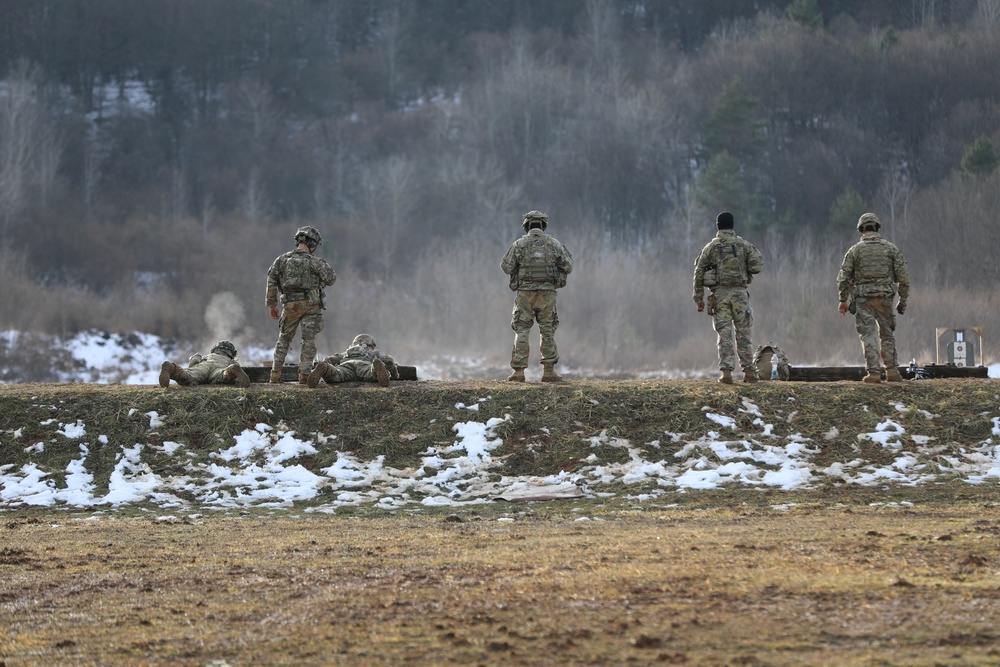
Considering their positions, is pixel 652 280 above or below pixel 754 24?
below

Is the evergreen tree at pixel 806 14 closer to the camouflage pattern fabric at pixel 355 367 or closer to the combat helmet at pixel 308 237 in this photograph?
the camouflage pattern fabric at pixel 355 367

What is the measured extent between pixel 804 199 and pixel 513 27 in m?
38.2

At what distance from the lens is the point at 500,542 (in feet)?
39.5

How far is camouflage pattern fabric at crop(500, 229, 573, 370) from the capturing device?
19703mm

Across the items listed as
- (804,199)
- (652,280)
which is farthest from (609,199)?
(652,280)

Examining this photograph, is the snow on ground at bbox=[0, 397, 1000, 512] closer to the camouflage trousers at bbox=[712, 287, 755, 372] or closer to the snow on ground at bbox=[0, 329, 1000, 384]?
the camouflage trousers at bbox=[712, 287, 755, 372]

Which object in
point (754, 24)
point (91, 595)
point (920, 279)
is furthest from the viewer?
point (754, 24)

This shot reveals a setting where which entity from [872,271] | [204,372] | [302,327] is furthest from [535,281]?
[204,372]

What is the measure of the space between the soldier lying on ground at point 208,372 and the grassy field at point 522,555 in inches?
18.8

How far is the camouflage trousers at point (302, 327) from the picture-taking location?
758 inches

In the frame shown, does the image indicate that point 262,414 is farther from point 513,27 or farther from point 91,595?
point 513,27

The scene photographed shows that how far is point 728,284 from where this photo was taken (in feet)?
63.2

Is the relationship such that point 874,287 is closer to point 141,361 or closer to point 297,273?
point 297,273

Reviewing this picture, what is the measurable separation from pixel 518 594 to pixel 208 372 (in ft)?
37.4
